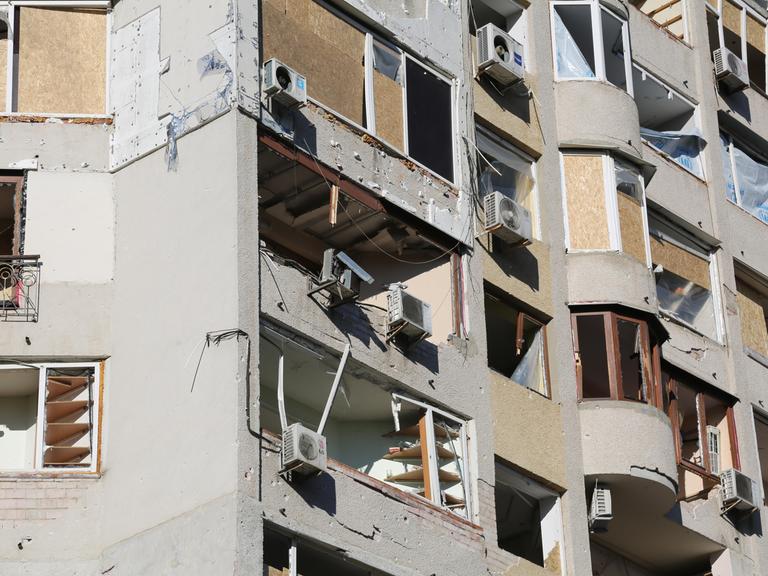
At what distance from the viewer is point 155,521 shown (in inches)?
766

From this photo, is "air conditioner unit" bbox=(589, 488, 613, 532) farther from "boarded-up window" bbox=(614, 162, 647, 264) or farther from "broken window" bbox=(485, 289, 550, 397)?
"boarded-up window" bbox=(614, 162, 647, 264)

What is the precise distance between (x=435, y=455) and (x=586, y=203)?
241 inches

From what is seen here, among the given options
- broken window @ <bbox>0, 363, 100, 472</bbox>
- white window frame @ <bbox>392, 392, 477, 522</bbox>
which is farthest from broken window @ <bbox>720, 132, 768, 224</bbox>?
broken window @ <bbox>0, 363, 100, 472</bbox>

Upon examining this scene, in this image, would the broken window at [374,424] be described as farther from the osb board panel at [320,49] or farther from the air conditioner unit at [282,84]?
the osb board panel at [320,49]

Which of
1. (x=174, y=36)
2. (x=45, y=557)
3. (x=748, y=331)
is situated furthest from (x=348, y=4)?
(x=748, y=331)

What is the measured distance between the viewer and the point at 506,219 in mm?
24469

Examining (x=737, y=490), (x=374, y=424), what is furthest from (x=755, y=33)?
(x=374, y=424)

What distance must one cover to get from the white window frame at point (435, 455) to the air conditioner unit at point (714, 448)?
6.02 metres

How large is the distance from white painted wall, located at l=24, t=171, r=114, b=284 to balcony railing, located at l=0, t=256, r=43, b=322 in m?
0.14

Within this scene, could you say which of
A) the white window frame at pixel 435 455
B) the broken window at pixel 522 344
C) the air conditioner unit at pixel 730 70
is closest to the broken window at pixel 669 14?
the air conditioner unit at pixel 730 70

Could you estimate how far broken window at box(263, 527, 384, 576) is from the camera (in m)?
19.3

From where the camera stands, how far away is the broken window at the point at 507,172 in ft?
84.7

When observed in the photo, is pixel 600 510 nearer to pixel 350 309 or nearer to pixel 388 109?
pixel 350 309

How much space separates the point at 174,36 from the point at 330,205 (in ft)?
9.36
